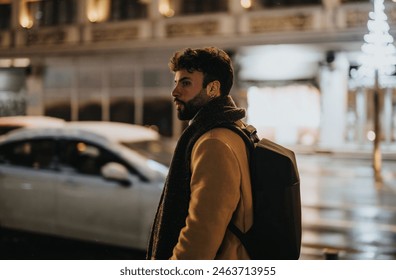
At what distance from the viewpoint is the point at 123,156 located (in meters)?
Result: 6.21

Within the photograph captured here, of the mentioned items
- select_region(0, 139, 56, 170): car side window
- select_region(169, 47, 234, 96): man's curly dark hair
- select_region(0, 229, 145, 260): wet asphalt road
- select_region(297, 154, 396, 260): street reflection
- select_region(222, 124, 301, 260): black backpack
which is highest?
select_region(169, 47, 234, 96): man's curly dark hair

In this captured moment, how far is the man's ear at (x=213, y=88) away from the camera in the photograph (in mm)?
2559

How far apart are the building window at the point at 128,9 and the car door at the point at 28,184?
14738mm

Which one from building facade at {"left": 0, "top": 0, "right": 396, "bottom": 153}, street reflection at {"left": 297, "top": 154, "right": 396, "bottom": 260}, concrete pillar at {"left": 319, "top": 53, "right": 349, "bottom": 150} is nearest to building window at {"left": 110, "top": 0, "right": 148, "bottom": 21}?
building facade at {"left": 0, "top": 0, "right": 396, "bottom": 153}

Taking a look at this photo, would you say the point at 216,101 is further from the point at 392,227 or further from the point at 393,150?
the point at 393,150

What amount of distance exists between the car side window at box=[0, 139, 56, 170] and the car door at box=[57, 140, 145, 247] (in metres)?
0.19

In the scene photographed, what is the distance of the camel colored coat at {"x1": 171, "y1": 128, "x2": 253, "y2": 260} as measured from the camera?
7.55 feet

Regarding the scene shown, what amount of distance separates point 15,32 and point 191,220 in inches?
833

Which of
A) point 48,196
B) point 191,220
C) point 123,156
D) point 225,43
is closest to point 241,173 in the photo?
point 191,220

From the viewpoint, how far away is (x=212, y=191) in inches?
90.3

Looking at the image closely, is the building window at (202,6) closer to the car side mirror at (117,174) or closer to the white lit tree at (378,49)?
the white lit tree at (378,49)

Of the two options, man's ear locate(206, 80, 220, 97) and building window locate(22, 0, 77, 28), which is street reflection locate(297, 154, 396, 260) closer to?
man's ear locate(206, 80, 220, 97)

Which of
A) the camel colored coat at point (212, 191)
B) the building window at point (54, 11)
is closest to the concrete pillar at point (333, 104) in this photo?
the building window at point (54, 11)

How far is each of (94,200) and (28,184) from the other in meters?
0.96
